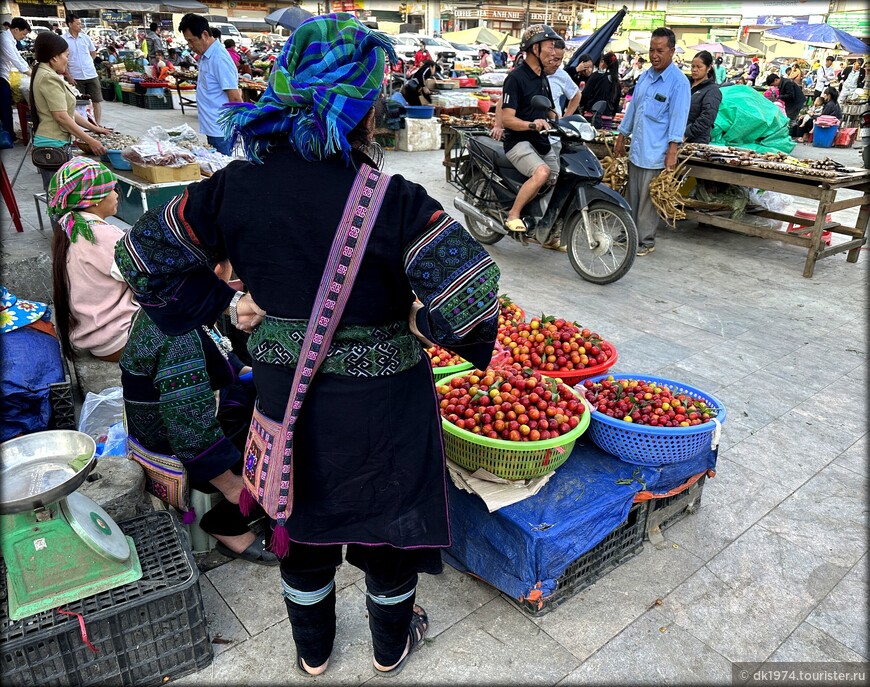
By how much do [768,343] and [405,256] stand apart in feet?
14.4

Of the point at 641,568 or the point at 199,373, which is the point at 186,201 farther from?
the point at 641,568

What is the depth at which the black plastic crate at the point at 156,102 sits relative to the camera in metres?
17.1

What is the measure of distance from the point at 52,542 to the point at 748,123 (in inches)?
347

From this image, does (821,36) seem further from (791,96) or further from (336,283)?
(336,283)

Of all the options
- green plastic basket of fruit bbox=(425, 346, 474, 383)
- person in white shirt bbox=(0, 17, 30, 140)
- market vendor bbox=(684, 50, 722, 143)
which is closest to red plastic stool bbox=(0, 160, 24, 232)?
person in white shirt bbox=(0, 17, 30, 140)

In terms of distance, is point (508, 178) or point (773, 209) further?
point (773, 209)

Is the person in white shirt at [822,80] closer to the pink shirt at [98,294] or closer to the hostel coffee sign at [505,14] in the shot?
the hostel coffee sign at [505,14]

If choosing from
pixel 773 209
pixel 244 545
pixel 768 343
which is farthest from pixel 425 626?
pixel 773 209

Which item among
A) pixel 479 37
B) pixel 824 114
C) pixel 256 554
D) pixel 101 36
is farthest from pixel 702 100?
pixel 101 36

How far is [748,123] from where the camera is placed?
8219 mm

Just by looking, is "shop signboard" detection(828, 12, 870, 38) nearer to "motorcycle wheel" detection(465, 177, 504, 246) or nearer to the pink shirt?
"motorcycle wheel" detection(465, 177, 504, 246)

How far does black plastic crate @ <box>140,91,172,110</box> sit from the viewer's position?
17062 mm

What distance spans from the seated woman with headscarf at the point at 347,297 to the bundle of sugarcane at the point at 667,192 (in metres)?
5.70

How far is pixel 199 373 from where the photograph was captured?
7.75ft
